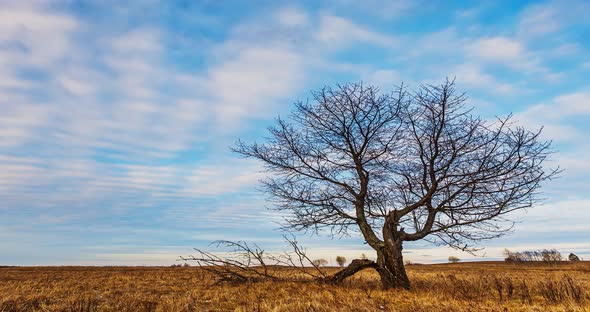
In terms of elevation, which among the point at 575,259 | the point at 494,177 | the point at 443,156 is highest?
the point at 443,156

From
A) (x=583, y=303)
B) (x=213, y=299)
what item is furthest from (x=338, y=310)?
(x=583, y=303)

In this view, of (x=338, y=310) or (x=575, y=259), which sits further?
(x=575, y=259)

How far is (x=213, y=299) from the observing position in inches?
351

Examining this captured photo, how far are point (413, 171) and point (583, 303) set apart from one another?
5409 mm

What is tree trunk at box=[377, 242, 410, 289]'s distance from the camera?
468 inches

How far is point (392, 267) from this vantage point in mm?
11992

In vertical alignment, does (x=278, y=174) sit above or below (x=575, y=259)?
above

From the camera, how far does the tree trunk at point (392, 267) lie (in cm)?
1188

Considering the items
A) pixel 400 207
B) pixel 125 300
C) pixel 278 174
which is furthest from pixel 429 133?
pixel 125 300

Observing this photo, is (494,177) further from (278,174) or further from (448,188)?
(278,174)

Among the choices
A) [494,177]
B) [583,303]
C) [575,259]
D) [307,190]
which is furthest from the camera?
[575,259]

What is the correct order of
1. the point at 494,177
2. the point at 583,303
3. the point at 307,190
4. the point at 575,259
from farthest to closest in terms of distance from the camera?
the point at 575,259 → the point at 307,190 → the point at 494,177 → the point at 583,303

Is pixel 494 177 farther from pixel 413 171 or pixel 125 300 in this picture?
pixel 125 300

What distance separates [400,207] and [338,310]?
22.1ft
